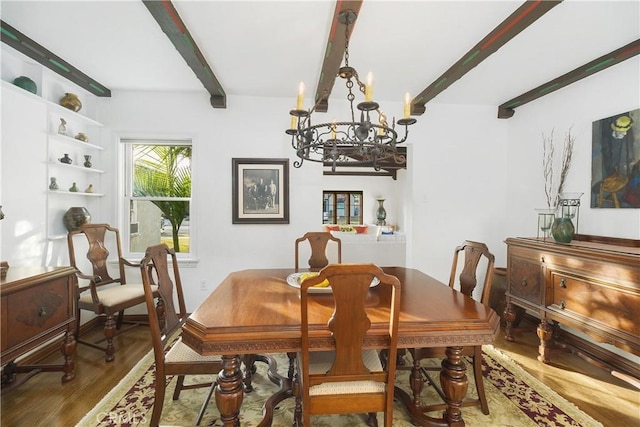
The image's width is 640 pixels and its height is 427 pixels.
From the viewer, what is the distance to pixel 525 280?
2.75m

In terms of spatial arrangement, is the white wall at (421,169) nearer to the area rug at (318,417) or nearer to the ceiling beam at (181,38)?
the ceiling beam at (181,38)

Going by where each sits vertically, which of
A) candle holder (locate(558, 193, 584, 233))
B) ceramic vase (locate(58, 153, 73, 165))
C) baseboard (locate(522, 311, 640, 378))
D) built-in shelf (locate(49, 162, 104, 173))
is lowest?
baseboard (locate(522, 311, 640, 378))

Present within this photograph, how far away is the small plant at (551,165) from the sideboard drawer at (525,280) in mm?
825

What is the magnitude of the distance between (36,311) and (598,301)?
12.1ft

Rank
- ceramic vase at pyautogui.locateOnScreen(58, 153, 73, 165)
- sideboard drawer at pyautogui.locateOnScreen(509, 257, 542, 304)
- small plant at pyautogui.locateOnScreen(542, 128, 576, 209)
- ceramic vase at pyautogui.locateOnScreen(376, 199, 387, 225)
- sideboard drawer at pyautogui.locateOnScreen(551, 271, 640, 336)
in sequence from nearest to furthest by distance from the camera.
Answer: sideboard drawer at pyautogui.locateOnScreen(551, 271, 640, 336), sideboard drawer at pyautogui.locateOnScreen(509, 257, 542, 304), ceramic vase at pyautogui.locateOnScreen(58, 153, 73, 165), small plant at pyautogui.locateOnScreen(542, 128, 576, 209), ceramic vase at pyautogui.locateOnScreen(376, 199, 387, 225)

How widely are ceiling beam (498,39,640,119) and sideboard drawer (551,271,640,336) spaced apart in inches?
70.6

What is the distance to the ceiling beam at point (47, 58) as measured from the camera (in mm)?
2230

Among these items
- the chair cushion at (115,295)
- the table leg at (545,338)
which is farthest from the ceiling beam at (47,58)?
the table leg at (545,338)

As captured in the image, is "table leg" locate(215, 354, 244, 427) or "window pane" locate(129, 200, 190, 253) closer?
"table leg" locate(215, 354, 244, 427)

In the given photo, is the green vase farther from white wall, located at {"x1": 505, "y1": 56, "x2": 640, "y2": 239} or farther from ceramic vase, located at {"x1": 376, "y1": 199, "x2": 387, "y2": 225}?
ceramic vase, located at {"x1": 376, "y1": 199, "x2": 387, "y2": 225}

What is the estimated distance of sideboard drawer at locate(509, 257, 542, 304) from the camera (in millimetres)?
2621

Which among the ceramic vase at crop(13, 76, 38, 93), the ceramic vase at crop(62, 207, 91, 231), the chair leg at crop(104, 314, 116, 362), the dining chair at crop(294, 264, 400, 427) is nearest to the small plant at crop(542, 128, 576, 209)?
the dining chair at crop(294, 264, 400, 427)

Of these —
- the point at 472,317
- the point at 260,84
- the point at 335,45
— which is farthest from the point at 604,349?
the point at 260,84

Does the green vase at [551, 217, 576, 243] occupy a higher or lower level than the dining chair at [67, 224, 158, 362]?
higher
